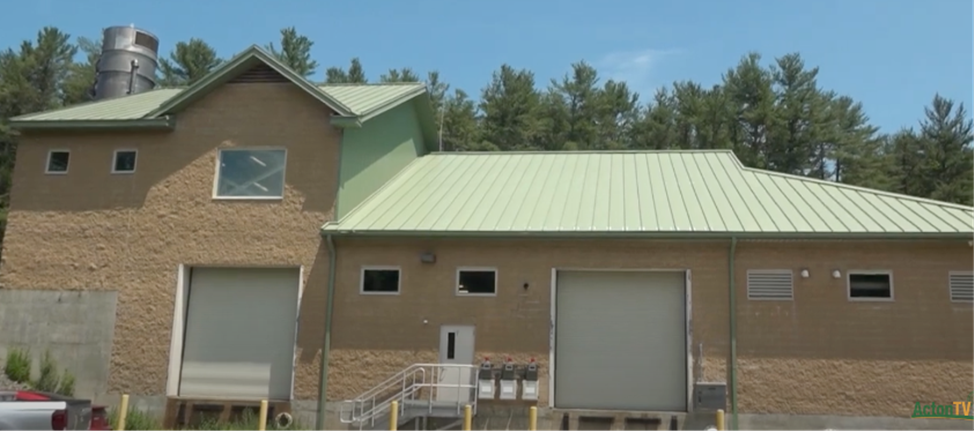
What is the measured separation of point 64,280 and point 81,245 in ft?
2.93

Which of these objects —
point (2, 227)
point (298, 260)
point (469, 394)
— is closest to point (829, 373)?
point (469, 394)

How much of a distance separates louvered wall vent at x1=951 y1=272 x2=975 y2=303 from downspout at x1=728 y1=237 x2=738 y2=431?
4208 millimetres

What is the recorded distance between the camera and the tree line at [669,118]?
38.4 metres

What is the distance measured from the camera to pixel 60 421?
13648 millimetres

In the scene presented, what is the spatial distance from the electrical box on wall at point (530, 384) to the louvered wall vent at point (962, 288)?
8.46m

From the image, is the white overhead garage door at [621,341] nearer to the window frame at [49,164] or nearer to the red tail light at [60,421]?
the red tail light at [60,421]

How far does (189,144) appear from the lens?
1966 centimetres

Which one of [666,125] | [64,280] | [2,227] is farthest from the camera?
[666,125]

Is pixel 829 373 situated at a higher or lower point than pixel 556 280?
lower

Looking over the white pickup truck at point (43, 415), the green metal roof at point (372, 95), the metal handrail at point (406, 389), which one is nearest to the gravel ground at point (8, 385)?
the white pickup truck at point (43, 415)

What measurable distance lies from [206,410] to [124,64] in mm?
14051

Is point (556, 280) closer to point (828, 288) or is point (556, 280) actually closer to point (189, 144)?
point (828, 288)

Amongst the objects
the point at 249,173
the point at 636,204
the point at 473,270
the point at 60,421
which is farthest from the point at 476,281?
the point at 60,421

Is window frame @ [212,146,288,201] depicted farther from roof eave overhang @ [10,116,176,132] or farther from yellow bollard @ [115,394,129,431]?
yellow bollard @ [115,394,129,431]
